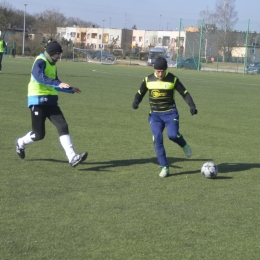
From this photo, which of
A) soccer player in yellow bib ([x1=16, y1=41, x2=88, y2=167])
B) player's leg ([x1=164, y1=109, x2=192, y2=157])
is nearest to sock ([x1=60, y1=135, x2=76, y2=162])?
soccer player in yellow bib ([x1=16, y1=41, x2=88, y2=167])

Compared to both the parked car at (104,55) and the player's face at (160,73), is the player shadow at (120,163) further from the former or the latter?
the parked car at (104,55)

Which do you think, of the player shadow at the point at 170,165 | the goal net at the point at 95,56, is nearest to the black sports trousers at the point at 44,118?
the player shadow at the point at 170,165

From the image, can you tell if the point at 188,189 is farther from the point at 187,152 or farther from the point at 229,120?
the point at 229,120

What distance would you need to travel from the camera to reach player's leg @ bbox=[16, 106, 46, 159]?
27.4ft

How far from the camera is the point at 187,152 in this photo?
28.4 feet

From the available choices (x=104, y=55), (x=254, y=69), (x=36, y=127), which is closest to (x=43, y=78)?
(x=36, y=127)

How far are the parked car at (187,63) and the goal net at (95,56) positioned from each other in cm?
953

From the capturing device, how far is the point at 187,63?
166ft

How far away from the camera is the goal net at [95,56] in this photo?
196ft

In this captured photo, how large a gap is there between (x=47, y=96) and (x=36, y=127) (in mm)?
→ 502

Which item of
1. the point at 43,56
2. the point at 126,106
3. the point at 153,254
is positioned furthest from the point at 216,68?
the point at 153,254

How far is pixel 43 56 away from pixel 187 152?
2.55 m

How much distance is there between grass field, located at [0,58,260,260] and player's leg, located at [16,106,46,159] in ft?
0.72

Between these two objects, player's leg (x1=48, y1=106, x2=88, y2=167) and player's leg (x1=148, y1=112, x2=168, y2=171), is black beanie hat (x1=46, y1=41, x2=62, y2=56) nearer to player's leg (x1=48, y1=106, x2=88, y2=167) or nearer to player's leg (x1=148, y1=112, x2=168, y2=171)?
player's leg (x1=48, y1=106, x2=88, y2=167)
